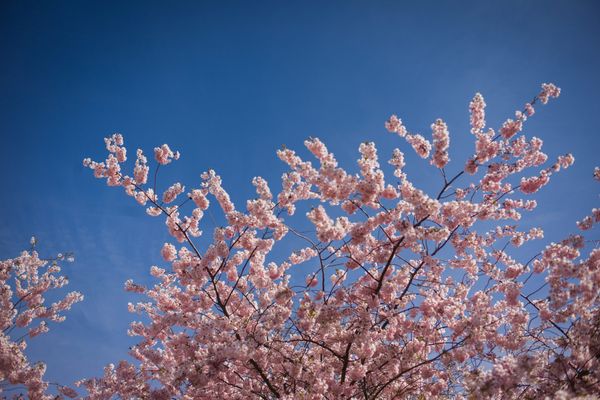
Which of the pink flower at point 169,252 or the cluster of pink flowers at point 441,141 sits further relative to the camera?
the pink flower at point 169,252

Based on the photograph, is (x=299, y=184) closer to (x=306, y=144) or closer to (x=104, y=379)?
(x=306, y=144)

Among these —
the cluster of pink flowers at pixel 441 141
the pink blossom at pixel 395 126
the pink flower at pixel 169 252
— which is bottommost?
the cluster of pink flowers at pixel 441 141

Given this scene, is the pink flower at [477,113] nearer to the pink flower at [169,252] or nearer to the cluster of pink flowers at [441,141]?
the cluster of pink flowers at [441,141]

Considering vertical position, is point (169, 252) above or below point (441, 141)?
above

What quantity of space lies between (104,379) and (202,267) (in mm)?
5438

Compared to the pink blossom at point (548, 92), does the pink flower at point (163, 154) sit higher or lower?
higher

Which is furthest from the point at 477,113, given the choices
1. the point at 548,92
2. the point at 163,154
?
the point at 163,154

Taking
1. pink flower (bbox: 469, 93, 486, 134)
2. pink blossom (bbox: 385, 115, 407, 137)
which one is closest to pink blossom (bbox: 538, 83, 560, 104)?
pink flower (bbox: 469, 93, 486, 134)

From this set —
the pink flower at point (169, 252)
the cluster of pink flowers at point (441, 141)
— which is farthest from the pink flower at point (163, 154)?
the cluster of pink flowers at point (441, 141)

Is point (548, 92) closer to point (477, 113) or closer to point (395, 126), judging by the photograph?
point (477, 113)

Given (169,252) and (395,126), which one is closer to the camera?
(395,126)

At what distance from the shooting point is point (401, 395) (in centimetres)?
796

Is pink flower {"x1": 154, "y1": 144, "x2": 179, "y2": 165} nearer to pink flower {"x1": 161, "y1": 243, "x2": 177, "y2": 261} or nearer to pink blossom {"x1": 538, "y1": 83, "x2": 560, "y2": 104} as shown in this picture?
pink flower {"x1": 161, "y1": 243, "x2": 177, "y2": 261}

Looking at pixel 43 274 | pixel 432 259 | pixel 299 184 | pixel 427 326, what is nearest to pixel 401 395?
pixel 427 326
